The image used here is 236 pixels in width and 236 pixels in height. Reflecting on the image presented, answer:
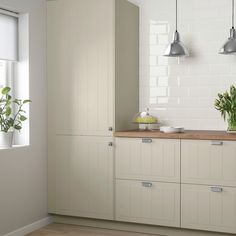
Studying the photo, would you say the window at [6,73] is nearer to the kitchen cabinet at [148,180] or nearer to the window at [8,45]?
the window at [8,45]

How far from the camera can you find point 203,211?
4207mm

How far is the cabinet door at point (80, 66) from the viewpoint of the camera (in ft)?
15.1

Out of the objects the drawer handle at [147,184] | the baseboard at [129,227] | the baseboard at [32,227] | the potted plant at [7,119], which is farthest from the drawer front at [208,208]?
the potted plant at [7,119]

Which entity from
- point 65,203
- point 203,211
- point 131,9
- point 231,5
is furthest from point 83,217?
point 231,5

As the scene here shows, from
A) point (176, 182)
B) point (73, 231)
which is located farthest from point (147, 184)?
point (73, 231)

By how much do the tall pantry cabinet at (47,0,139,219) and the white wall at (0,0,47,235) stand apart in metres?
0.09

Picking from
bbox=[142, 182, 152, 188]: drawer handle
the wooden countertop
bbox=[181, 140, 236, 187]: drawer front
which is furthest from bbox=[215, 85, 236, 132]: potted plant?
bbox=[142, 182, 152, 188]: drawer handle

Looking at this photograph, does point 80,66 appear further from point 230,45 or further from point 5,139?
point 230,45

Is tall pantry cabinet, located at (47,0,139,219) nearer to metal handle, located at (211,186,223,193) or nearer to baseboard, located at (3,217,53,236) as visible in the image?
baseboard, located at (3,217,53,236)

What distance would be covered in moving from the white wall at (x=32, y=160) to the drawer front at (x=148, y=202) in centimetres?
84

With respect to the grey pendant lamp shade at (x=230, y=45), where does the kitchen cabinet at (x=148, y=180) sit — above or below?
below

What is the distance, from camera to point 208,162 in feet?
13.6

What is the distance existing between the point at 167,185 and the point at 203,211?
401 millimetres

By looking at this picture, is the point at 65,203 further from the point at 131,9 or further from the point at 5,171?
the point at 131,9
